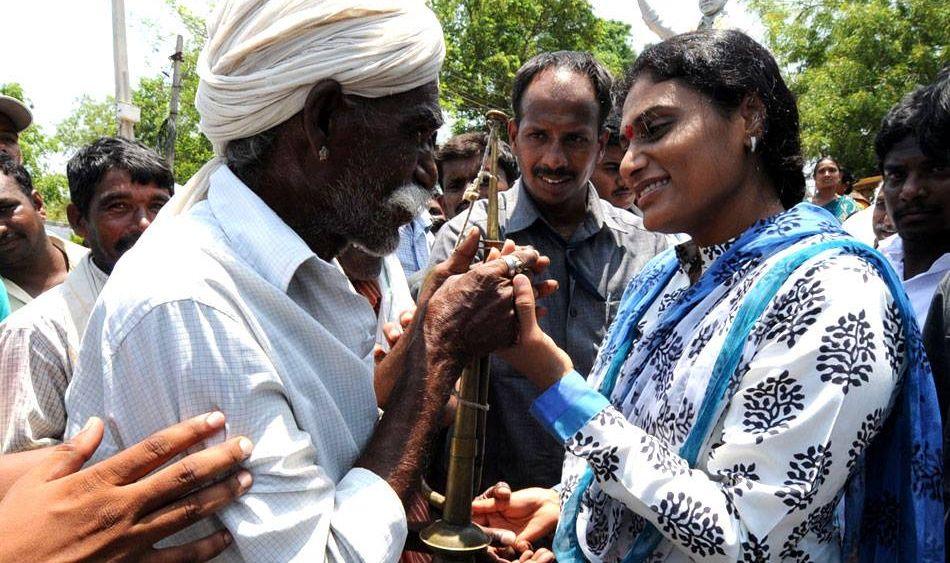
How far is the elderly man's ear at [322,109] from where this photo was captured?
1933 millimetres

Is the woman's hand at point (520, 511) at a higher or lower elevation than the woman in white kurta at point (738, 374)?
lower

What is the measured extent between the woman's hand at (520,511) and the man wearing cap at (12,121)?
4867 mm

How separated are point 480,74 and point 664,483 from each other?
26.1 meters

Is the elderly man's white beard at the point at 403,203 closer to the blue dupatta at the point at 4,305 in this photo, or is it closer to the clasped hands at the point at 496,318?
the clasped hands at the point at 496,318

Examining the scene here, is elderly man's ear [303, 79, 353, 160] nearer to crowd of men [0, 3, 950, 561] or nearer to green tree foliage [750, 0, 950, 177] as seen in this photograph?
crowd of men [0, 3, 950, 561]

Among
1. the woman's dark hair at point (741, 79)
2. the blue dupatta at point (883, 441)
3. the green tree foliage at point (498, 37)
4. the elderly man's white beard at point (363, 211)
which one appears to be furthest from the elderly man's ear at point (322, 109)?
the green tree foliage at point (498, 37)

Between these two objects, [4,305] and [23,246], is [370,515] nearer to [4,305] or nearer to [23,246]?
[4,305]

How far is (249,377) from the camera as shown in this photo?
1584 mm

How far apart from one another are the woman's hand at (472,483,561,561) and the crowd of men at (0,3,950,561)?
0.26 metres

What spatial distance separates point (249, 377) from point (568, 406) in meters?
0.81

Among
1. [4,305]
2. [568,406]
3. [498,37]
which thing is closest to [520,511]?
[568,406]

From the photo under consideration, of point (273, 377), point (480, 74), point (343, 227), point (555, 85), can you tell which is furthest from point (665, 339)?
point (480, 74)

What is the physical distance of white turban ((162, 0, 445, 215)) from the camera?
6.15ft

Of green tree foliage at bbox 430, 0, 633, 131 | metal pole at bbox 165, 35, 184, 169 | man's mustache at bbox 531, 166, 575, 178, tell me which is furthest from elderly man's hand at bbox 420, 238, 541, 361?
green tree foliage at bbox 430, 0, 633, 131
